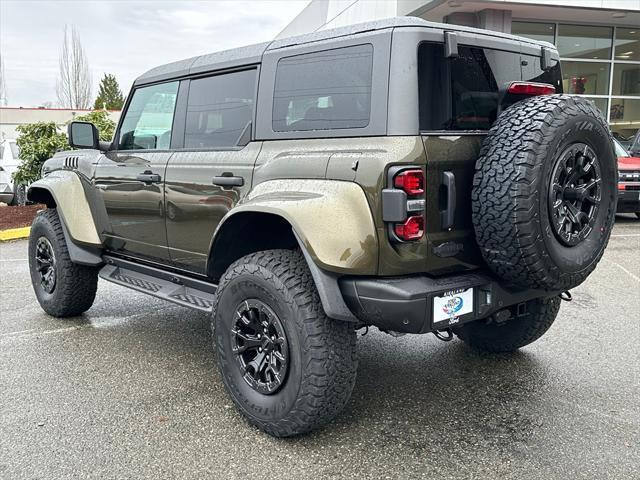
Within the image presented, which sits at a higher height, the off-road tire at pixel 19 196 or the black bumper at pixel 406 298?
the black bumper at pixel 406 298

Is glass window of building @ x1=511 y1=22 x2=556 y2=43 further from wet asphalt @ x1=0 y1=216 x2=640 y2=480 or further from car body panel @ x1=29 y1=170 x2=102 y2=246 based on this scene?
car body panel @ x1=29 y1=170 x2=102 y2=246

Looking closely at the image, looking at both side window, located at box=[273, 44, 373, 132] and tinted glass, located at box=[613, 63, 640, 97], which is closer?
side window, located at box=[273, 44, 373, 132]

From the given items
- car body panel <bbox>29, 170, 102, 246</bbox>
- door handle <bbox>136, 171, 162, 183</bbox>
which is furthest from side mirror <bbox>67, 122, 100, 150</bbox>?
door handle <bbox>136, 171, 162, 183</bbox>

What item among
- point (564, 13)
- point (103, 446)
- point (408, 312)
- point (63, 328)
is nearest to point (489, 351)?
point (408, 312)

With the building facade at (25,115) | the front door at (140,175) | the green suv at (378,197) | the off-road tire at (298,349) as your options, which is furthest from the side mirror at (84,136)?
the building facade at (25,115)

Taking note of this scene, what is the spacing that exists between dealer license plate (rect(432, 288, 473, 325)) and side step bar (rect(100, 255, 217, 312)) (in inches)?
53.5

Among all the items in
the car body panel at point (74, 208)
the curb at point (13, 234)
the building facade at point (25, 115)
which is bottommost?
the curb at point (13, 234)

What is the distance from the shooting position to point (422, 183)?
267 cm

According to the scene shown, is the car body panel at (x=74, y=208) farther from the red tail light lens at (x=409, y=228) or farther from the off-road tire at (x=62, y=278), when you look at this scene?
the red tail light lens at (x=409, y=228)

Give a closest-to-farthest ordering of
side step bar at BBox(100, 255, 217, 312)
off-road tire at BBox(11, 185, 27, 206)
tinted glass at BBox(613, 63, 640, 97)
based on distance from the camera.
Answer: side step bar at BBox(100, 255, 217, 312) → off-road tire at BBox(11, 185, 27, 206) → tinted glass at BBox(613, 63, 640, 97)

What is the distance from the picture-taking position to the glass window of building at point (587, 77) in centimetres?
1605

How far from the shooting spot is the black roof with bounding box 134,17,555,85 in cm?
283

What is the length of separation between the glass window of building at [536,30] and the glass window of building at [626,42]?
208 cm

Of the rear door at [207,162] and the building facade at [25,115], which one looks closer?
the rear door at [207,162]
